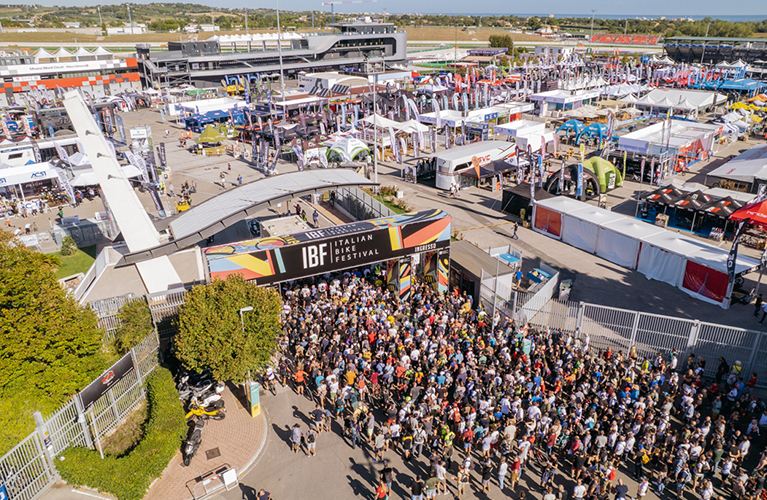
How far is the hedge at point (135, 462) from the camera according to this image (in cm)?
1109

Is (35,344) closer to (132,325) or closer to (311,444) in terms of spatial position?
(132,325)

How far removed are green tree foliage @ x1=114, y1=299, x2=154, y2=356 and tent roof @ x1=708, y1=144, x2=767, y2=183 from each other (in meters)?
33.0

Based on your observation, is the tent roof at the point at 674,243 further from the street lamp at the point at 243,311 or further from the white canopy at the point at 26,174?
the white canopy at the point at 26,174

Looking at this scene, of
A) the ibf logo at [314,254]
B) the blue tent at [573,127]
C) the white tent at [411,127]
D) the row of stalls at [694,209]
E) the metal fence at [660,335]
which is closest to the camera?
the metal fence at [660,335]

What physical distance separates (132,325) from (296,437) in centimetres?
643

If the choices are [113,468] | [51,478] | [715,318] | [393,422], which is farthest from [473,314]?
[51,478]

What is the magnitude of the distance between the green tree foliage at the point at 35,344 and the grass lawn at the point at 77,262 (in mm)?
11217

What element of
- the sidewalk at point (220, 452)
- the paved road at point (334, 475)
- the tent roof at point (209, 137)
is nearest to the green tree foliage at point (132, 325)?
the sidewalk at point (220, 452)

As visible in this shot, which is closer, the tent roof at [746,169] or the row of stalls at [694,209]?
the row of stalls at [694,209]

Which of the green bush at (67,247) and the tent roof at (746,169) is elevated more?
the tent roof at (746,169)

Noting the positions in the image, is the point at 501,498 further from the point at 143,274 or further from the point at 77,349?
the point at 143,274

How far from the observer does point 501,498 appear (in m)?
11.5

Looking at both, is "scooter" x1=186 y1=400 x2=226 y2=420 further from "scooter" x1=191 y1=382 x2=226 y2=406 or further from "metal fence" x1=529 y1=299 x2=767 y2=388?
"metal fence" x1=529 y1=299 x2=767 y2=388

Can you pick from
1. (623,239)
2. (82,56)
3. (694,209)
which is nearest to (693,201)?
(694,209)
